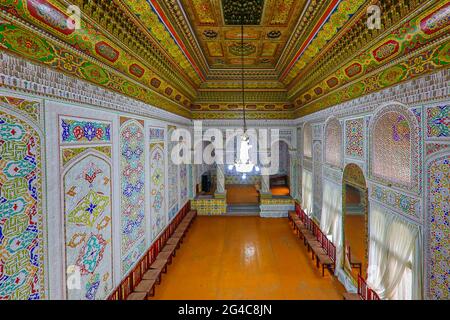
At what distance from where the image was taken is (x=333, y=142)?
16.6 ft

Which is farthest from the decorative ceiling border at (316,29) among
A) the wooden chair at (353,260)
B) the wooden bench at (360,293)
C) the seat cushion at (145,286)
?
the seat cushion at (145,286)

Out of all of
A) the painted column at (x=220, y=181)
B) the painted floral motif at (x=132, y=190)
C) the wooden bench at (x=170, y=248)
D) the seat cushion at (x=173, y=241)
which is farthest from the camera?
the painted column at (x=220, y=181)

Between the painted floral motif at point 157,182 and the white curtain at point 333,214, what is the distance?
12.7 feet

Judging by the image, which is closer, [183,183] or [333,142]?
[333,142]

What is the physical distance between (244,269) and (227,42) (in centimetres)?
499

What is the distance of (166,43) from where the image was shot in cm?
394

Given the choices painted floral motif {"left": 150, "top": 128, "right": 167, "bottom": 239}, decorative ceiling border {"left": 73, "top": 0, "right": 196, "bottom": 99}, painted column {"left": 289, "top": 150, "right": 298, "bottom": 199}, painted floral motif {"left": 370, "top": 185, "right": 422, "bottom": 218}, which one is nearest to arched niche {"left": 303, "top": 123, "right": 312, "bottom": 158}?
painted column {"left": 289, "top": 150, "right": 298, "bottom": 199}

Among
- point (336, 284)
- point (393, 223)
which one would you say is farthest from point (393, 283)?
point (336, 284)

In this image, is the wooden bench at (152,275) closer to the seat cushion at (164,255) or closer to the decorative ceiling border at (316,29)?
the seat cushion at (164,255)

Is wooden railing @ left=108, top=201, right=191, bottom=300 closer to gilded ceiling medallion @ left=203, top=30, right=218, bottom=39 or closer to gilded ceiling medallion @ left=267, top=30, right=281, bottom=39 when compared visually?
gilded ceiling medallion @ left=203, top=30, right=218, bottom=39

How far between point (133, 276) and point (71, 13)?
3872 mm

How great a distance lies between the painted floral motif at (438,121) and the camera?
7.52 ft

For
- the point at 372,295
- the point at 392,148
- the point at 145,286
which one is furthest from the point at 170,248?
the point at 392,148

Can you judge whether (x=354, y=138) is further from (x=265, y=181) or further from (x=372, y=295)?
(x=265, y=181)
